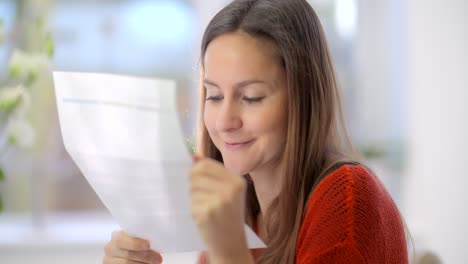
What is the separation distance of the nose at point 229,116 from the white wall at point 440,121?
166cm

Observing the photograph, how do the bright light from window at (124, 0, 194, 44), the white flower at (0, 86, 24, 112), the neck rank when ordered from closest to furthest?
the neck
the white flower at (0, 86, 24, 112)
the bright light from window at (124, 0, 194, 44)

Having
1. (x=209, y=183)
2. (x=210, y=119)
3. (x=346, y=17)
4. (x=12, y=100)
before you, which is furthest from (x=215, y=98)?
(x=346, y=17)

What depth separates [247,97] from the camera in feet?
3.48

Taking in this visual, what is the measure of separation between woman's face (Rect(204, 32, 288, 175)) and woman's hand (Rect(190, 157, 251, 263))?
1.02 feet

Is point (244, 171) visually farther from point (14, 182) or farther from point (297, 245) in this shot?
point (14, 182)

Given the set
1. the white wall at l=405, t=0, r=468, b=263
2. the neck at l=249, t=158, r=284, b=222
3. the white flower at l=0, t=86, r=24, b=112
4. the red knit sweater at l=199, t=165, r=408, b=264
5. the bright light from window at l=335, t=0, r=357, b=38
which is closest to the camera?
the red knit sweater at l=199, t=165, r=408, b=264

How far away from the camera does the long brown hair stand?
1092 mm

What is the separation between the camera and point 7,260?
259 centimetres

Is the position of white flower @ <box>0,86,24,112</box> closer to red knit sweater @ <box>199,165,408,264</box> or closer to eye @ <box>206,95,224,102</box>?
eye @ <box>206,95,224,102</box>

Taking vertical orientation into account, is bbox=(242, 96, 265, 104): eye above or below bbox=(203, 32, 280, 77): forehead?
below

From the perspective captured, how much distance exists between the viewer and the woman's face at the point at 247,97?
1057mm

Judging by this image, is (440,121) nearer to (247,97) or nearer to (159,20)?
(159,20)

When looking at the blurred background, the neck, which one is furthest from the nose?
the blurred background

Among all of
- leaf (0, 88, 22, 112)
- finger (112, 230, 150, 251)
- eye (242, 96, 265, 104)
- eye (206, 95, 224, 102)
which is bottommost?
finger (112, 230, 150, 251)
